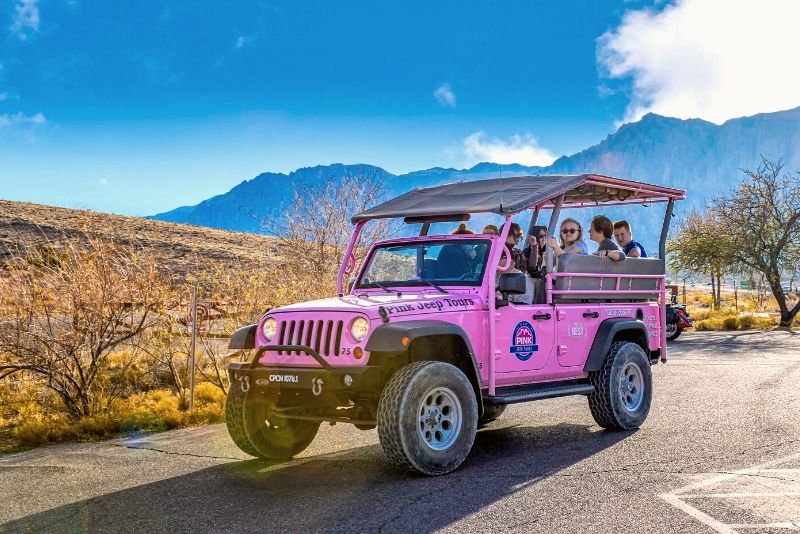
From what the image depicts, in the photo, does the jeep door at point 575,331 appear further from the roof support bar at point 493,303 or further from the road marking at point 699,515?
the road marking at point 699,515

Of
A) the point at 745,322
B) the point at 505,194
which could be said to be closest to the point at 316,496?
the point at 505,194

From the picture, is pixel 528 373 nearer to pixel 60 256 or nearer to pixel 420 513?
pixel 420 513

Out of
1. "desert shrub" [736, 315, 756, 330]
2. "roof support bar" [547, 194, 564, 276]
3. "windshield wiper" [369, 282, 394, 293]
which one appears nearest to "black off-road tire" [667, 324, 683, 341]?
"desert shrub" [736, 315, 756, 330]

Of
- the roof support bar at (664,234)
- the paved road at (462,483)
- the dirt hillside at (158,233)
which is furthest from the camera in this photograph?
the dirt hillside at (158,233)

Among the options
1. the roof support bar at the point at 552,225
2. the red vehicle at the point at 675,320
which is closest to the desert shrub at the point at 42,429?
the roof support bar at the point at 552,225

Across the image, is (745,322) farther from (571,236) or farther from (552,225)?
(552,225)

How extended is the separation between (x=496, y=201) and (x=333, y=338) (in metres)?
2.09

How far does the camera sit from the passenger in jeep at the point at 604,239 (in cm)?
941

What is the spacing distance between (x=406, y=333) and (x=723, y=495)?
258cm

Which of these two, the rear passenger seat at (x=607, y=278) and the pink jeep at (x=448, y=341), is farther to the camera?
the rear passenger seat at (x=607, y=278)

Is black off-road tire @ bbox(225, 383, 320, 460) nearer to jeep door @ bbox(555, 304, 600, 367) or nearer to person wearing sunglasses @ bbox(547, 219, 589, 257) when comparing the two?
jeep door @ bbox(555, 304, 600, 367)

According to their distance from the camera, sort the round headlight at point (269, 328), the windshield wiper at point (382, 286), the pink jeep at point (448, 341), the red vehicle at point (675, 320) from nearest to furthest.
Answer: the pink jeep at point (448, 341), the round headlight at point (269, 328), the windshield wiper at point (382, 286), the red vehicle at point (675, 320)

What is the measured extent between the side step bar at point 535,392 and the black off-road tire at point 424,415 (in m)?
0.42

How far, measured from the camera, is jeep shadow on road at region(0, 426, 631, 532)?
5.59 m
